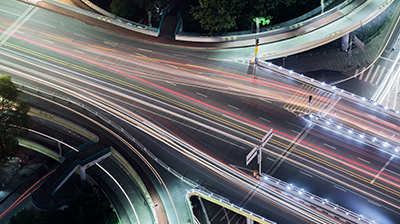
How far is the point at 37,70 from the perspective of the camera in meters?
86.2

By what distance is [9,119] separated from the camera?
230ft

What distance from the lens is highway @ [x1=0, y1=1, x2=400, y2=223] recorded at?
69.4 meters

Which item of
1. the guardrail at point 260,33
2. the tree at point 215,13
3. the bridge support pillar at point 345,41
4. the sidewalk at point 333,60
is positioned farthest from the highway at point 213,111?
the bridge support pillar at point 345,41

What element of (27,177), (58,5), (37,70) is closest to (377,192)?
(27,177)

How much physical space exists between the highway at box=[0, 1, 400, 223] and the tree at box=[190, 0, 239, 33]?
186 inches

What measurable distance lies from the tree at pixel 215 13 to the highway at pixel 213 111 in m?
4.72

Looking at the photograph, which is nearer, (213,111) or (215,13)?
(213,111)

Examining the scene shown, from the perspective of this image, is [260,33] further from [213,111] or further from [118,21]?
[118,21]

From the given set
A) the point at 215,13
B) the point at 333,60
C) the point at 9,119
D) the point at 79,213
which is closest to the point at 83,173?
the point at 79,213

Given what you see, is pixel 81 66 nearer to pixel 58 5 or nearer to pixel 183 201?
pixel 58 5

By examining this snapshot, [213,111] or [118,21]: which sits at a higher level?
[118,21]

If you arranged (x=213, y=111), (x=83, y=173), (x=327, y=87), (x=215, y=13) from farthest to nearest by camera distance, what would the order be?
1. (x=215, y=13)
2. (x=327, y=87)
3. (x=213, y=111)
4. (x=83, y=173)

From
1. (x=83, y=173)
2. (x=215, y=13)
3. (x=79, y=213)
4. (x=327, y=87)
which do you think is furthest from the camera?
(x=215, y=13)

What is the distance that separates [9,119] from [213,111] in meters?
29.1
